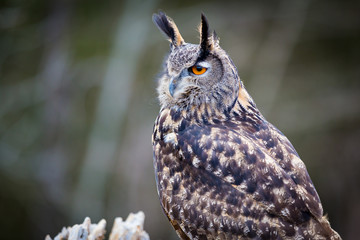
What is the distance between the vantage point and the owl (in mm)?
1929

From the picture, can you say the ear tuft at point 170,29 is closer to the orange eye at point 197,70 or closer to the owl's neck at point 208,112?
the orange eye at point 197,70

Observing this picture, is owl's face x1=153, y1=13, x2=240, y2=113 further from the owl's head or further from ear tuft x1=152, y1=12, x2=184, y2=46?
ear tuft x1=152, y1=12, x2=184, y2=46

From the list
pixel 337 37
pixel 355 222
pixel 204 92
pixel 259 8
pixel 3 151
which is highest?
pixel 259 8

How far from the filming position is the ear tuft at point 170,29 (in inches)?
98.2

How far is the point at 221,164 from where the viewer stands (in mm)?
2031

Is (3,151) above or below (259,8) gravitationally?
below

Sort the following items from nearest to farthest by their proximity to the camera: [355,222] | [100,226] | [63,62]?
[100,226] < [355,222] < [63,62]

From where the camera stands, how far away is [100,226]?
7.46 ft

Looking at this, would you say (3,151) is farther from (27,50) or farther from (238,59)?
(238,59)

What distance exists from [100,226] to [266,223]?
0.97 metres

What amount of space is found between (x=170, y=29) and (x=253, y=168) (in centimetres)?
108

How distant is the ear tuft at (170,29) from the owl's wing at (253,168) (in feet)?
2.12

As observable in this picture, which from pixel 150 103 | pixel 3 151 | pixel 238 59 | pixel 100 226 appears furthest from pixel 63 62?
pixel 100 226

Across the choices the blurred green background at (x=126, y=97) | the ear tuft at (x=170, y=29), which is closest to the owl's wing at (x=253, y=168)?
the ear tuft at (x=170, y=29)
